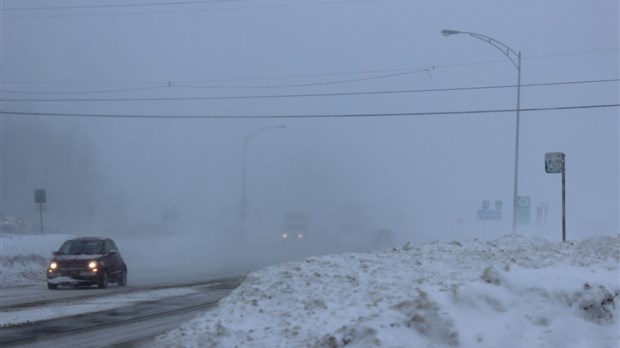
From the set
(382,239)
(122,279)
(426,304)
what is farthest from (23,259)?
(382,239)

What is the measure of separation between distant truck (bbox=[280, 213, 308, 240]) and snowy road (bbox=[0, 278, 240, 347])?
41991 mm

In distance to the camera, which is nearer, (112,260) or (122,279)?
(112,260)

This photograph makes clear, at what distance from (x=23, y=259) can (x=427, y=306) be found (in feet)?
102

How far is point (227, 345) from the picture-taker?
8.90m

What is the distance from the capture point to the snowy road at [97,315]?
41.8 ft

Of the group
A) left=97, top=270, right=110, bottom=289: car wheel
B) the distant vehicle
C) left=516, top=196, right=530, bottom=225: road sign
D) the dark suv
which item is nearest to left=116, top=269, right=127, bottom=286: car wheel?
the dark suv

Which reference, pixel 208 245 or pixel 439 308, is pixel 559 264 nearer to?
pixel 439 308

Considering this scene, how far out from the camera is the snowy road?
1273 cm

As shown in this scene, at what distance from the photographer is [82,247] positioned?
25.7 m

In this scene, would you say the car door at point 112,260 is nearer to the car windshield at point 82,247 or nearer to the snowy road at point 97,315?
the car windshield at point 82,247

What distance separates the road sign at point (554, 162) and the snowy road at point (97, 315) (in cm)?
833

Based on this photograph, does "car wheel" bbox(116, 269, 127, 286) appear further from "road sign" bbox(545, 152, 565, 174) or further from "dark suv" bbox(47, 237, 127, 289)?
"road sign" bbox(545, 152, 565, 174)

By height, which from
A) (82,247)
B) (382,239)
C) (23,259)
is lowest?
(382,239)

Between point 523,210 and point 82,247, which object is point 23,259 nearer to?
point 82,247
